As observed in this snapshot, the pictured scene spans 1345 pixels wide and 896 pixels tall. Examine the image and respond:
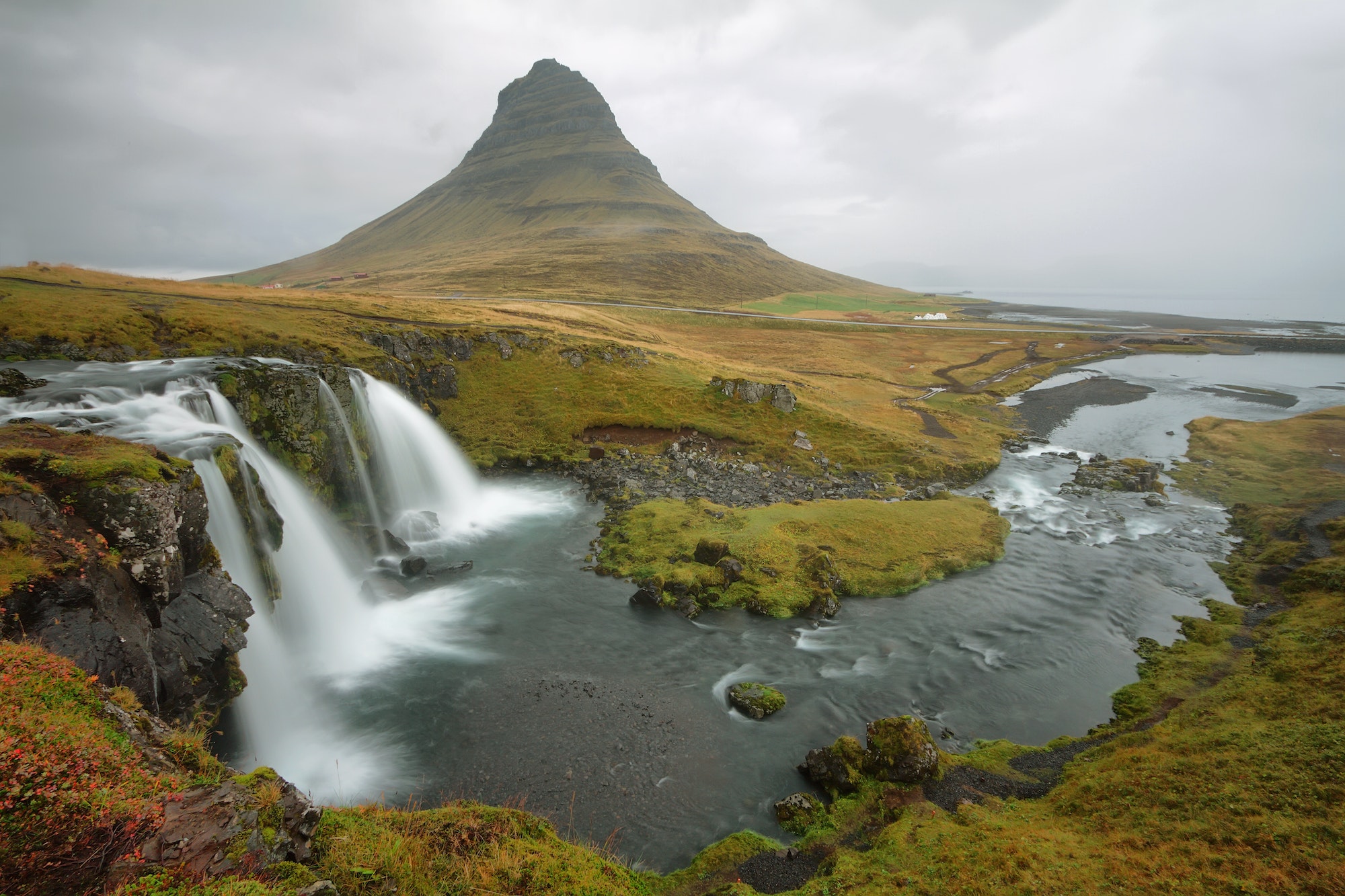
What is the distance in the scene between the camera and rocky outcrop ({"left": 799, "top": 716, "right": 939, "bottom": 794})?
1622 cm

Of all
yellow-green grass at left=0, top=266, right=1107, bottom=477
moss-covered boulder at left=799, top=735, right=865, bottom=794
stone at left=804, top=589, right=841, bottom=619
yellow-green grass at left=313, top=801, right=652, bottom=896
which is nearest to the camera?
yellow-green grass at left=313, top=801, right=652, bottom=896

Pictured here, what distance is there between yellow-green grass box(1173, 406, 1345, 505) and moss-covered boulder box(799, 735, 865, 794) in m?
42.4

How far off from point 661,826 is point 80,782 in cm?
1250

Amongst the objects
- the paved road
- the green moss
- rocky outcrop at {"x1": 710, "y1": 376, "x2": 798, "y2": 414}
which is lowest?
rocky outcrop at {"x1": 710, "y1": 376, "x2": 798, "y2": 414}

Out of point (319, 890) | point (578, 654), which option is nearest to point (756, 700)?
point (578, 654)

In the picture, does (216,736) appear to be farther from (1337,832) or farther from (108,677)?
(1337,832)

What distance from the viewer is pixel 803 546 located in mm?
30562

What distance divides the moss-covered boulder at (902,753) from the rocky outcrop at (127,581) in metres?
19.5

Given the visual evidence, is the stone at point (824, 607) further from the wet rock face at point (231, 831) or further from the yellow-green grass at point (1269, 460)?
the yellow-green grass at point (1269, 460)

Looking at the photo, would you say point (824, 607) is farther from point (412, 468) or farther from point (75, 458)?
point (412, 468)

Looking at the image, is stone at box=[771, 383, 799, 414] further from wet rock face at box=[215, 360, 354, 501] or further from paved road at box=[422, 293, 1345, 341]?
paved road at box=[422, 293, 1345, 341]

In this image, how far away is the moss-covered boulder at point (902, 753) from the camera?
53.2 ft

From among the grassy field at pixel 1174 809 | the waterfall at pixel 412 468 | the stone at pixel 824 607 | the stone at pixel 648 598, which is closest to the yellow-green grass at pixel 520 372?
the waterfall at pixel 412 468

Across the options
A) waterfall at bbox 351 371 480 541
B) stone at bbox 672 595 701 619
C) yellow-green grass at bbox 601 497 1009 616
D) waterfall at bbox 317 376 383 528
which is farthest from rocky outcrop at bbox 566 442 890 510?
waterfall at bbox 317 376 383 528
